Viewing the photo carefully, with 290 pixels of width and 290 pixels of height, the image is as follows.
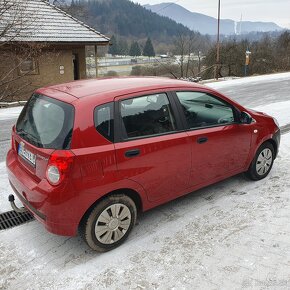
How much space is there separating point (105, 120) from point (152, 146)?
23.1 inches

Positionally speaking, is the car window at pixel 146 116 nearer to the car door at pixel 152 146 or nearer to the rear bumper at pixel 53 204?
the car door at pixel 152 146

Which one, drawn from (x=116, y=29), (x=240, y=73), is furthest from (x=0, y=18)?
(x=116, y=29)

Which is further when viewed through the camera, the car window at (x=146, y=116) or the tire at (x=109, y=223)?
the car window at (x=146, y=116)

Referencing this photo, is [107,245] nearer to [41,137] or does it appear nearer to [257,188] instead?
[41,137]

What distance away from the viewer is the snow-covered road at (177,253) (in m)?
3.00

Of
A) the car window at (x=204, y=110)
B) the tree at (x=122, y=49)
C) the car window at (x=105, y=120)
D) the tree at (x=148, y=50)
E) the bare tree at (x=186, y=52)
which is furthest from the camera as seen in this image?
the tree at (x=122, y=49)

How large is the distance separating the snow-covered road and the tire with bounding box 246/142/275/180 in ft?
1.69

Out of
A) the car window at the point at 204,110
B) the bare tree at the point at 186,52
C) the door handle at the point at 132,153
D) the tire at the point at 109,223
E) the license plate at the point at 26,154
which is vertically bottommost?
the tire at the point at 109,223

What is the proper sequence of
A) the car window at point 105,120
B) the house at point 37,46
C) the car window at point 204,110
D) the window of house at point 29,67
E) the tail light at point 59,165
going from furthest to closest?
the window of house at point 29,67 < the house at point 37,46 < the car window at point 204,110 < the car window at point 105,120 < the tail light at point 59,165

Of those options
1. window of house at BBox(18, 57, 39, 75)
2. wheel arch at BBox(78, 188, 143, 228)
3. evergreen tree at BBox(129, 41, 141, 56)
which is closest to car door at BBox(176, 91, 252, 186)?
wheel arch at BBox(78, 188, 143, 228)

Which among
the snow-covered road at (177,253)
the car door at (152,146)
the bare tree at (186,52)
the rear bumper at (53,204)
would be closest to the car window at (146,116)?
the car door at (152,146)

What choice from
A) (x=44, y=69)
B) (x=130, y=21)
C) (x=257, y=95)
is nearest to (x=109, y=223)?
(x=257, y=95)

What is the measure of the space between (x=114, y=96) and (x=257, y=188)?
103 inches

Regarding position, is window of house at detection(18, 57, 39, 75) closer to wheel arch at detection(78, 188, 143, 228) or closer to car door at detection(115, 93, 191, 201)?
car door at detection(115, 93, 191, 201)
